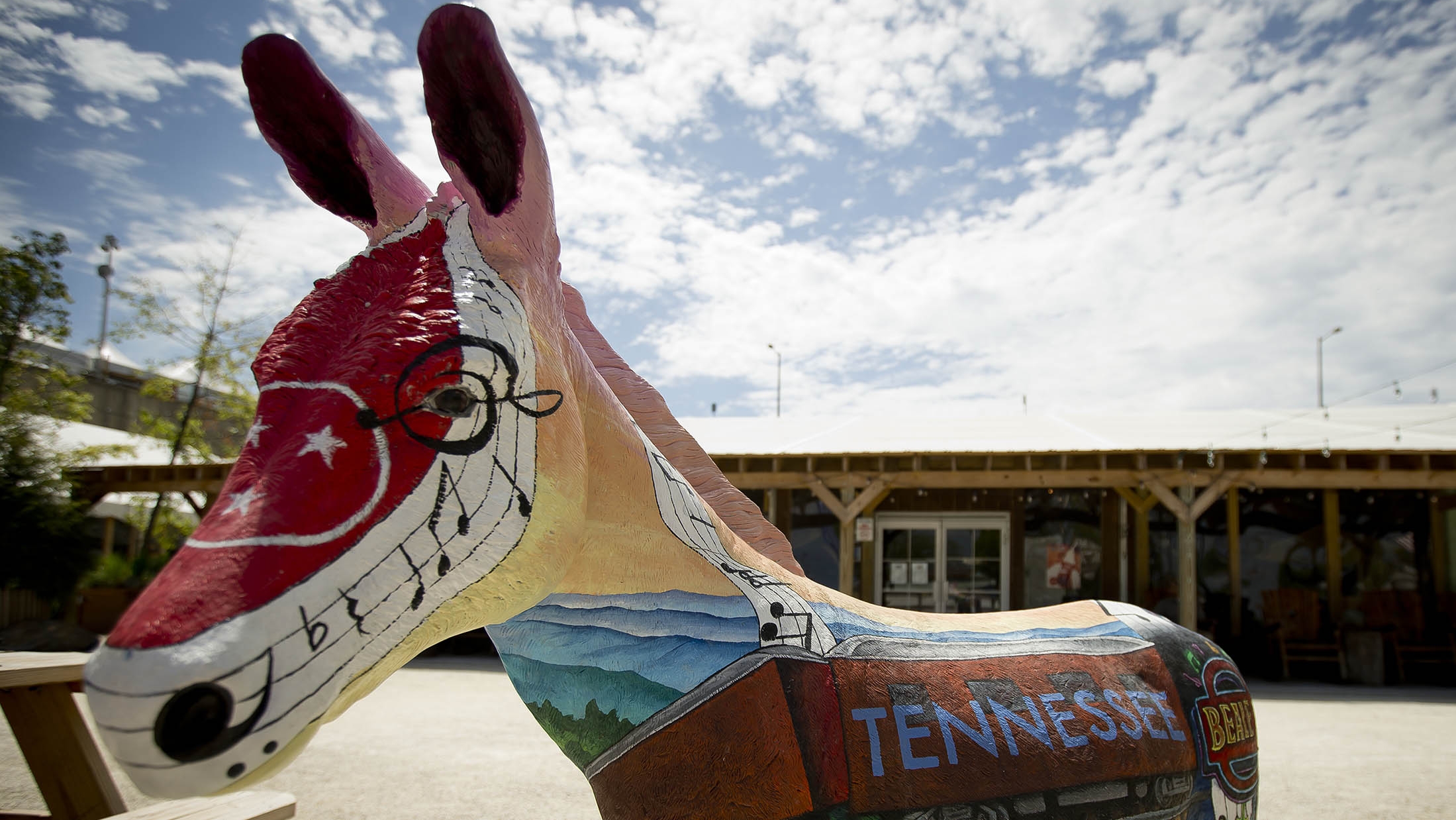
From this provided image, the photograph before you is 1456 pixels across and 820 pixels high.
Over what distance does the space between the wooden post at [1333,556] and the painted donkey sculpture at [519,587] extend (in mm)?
11822

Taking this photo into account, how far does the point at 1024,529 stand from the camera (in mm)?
13578

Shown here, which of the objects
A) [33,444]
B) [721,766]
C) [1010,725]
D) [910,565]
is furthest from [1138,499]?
[33,444]

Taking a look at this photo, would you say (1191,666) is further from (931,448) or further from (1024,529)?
(1024,529)

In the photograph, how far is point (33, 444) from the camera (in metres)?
12.7

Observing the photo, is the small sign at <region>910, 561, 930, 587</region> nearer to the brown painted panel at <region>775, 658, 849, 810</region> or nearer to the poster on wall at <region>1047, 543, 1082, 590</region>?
the poster on wall at <region>1047, 543, 1082, 590</region>

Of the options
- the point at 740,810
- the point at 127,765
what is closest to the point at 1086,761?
the point at 740,810

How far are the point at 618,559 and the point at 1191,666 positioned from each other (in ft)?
5.21

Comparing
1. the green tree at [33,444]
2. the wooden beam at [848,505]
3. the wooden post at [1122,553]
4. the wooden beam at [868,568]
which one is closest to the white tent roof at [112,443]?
the green tree at [33,444]

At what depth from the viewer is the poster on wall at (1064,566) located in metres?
13.5

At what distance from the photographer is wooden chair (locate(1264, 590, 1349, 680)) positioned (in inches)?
410

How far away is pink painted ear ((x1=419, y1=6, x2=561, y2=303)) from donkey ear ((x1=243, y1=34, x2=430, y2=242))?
0.48 ft

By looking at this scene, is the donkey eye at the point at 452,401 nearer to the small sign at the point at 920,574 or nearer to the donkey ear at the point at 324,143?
the donkey ear at the point at 324,143

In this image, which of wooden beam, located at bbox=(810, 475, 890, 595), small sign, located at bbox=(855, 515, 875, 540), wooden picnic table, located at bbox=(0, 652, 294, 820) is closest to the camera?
wooden picnic table, located at bbox=(0, 652, 294, 820)

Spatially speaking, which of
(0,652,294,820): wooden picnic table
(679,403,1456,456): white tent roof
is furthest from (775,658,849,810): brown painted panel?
(679,403,1456,456): white tent roof
